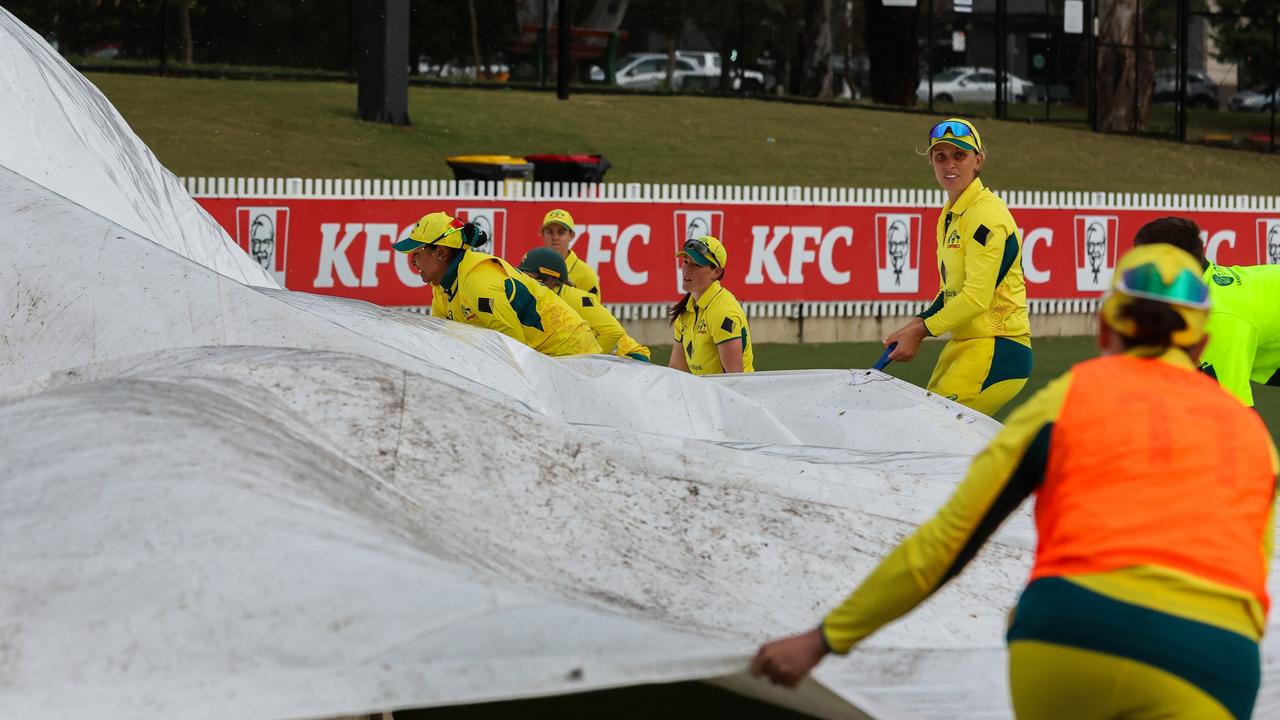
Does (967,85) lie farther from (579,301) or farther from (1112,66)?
(579,301)

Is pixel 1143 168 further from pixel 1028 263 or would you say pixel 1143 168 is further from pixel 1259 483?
pixel 1259 483

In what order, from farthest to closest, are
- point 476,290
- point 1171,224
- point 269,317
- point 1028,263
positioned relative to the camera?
point 1028,263, point 476,290, point 269,317, point 1171,224

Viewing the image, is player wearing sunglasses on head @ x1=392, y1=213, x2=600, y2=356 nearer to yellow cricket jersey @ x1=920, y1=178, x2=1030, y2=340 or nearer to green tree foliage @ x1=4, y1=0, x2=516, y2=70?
yellow cricket jersey @ x1=920, y1=178, x2=1030, y2=340

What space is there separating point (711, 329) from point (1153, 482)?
5695 millimetres

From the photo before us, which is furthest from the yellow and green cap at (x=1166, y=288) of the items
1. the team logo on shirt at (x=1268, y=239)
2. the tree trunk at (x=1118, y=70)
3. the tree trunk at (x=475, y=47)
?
the tree trunk at (x=475, y=47)

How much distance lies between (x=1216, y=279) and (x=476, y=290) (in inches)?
155

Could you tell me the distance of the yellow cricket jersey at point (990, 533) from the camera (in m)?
2.84

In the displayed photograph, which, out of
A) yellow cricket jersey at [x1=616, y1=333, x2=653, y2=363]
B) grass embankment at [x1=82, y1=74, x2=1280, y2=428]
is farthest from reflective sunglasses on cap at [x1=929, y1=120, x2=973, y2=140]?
grass embankment at [x1=82, y1=74, x2=1280, y2=428]

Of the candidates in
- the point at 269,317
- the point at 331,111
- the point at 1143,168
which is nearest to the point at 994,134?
the point at 1143,168

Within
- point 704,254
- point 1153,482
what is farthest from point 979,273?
point 1153,482

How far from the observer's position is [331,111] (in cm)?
2555

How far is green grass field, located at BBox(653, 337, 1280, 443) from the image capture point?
46.0 ft

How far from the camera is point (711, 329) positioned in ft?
28.0

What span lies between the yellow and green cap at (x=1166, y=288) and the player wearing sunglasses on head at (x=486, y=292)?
17.5ft
